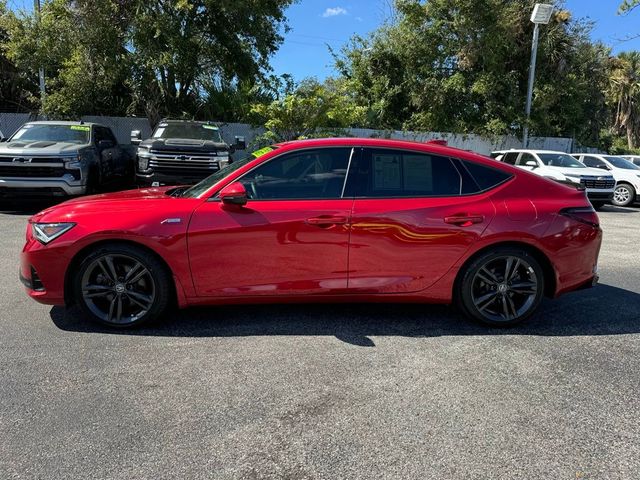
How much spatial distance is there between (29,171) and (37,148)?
487 millimetres

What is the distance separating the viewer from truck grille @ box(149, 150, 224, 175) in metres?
10.6

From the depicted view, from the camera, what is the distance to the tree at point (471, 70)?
20109mm

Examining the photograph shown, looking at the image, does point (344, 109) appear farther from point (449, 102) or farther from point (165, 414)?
point (165, 414)

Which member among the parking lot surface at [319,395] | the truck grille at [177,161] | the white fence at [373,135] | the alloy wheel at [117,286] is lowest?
the parking lot surface at [319,395]

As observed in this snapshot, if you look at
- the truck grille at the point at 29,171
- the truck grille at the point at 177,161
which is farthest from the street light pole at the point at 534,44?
the truck grille at the point at 29,171

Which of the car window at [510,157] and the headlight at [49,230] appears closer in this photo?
the headlight at [49,230]

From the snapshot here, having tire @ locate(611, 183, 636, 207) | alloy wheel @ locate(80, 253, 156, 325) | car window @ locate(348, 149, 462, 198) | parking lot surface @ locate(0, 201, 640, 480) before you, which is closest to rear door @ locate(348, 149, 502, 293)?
car window @ locate(348, 149, 462, 198)

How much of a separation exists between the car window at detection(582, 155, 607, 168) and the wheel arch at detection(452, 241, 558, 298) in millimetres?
13715

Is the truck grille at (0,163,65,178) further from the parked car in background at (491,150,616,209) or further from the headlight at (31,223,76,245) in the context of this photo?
the parked car in background at (491,150,616,209)

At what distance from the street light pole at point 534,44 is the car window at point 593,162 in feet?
13.0

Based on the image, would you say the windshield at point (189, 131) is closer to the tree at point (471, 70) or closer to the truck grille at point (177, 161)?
A: the truck grille at point (177, 161)

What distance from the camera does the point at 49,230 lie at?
13.2ft

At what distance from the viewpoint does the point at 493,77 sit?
66.8ft

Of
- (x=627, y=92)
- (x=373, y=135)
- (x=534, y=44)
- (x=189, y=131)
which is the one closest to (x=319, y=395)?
(x=189, y=131)
